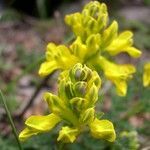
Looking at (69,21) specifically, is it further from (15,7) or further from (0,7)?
(15,7)

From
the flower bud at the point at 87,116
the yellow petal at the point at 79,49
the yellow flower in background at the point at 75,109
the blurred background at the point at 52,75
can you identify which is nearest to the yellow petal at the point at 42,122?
the yellow flower in background at the point at 75,109

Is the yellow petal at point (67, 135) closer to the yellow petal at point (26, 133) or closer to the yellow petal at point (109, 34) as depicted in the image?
the yellow petal at point (26, 133)

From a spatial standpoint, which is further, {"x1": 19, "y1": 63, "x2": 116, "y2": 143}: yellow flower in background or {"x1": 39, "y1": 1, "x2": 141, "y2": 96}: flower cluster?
{"x1": 39, "y1": 1, "x2": 141, "y2": 96}: flower cluster

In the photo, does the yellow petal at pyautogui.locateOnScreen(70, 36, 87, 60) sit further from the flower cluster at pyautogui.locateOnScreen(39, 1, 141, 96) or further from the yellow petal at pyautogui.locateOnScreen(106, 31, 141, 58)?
the yellow petal at pyautogui.locateOnScreen(106, 31, 141, 58)

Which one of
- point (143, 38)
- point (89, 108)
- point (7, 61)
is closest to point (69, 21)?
point (89, 108)

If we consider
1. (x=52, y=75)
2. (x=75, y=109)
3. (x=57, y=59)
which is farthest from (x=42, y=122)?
(x=52, y=75)

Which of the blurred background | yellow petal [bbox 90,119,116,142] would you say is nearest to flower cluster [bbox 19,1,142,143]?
yellow petal [bbox 90,119,116,142]

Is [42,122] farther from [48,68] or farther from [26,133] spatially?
[48,68]

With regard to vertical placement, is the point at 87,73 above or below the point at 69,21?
above
